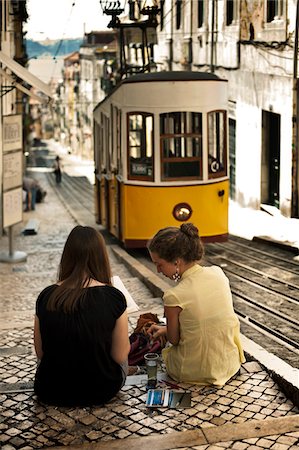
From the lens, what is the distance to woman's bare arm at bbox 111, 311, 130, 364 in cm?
526

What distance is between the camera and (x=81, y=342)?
17.1 ft

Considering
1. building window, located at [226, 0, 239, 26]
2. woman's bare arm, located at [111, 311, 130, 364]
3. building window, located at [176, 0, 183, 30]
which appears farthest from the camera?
building window, located at [176, 0, 183, 30]

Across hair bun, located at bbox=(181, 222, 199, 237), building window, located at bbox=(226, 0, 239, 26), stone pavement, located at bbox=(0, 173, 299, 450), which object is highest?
building window, located at bbox=(226, 0, 239, 26)

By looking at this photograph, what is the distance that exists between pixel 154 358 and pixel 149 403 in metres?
0.38

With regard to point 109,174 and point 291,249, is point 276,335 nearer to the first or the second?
point 291,249

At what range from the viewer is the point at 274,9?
19.6m

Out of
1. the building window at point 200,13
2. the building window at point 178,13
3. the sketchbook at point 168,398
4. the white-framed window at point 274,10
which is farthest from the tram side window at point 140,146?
the building window at point 178,13

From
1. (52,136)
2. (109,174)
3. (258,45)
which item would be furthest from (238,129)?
(52,136)

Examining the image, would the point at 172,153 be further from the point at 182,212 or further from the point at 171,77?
the point at 171,77

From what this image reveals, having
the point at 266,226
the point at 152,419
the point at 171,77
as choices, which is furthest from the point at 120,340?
the point at 266,226

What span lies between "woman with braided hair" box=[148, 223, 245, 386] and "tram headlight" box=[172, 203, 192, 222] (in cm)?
752

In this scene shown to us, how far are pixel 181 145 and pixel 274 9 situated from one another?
7.94 m

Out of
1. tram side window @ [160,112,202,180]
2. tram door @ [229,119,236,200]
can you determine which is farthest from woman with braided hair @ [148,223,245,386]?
tram door @ [229,119,236,200]

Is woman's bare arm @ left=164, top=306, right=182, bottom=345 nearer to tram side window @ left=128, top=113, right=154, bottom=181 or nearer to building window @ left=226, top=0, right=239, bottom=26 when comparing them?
tram side window @ left=128, top=113, right=154, bottom=181
